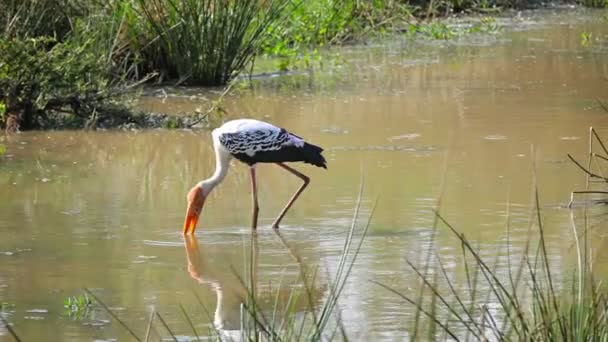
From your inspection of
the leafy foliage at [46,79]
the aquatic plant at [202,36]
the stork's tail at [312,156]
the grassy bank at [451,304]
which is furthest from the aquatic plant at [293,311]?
the aquatic plant at [202,36]

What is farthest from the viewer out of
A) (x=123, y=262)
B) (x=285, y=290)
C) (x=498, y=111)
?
(x=498, y=111)

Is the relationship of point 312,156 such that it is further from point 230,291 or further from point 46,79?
point 46,79

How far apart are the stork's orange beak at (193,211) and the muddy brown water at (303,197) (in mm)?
86

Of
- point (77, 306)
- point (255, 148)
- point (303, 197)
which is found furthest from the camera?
point (303, 197)

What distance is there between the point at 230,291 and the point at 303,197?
220 cm

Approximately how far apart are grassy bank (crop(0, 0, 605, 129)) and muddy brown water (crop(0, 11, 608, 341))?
14.2 inches

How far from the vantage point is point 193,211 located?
727 cm

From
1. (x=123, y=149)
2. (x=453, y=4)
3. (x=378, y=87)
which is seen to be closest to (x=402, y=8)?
(x=453, y=4)

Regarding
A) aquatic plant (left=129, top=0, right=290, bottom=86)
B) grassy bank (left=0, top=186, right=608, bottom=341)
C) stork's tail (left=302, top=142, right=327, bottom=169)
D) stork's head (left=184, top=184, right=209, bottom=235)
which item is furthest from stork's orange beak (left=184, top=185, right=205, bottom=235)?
aquatic plant (left=129, top=0, right=290, bottom=86)

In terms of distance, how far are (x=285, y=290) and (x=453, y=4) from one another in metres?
14.8

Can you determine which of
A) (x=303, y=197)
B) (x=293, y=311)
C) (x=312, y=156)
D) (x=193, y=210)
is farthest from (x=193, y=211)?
(x=293, y=311)

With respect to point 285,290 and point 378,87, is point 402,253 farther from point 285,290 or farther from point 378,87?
point 378,87

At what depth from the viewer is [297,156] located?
7.67 meters

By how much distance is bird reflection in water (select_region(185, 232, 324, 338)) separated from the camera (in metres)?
5.54
